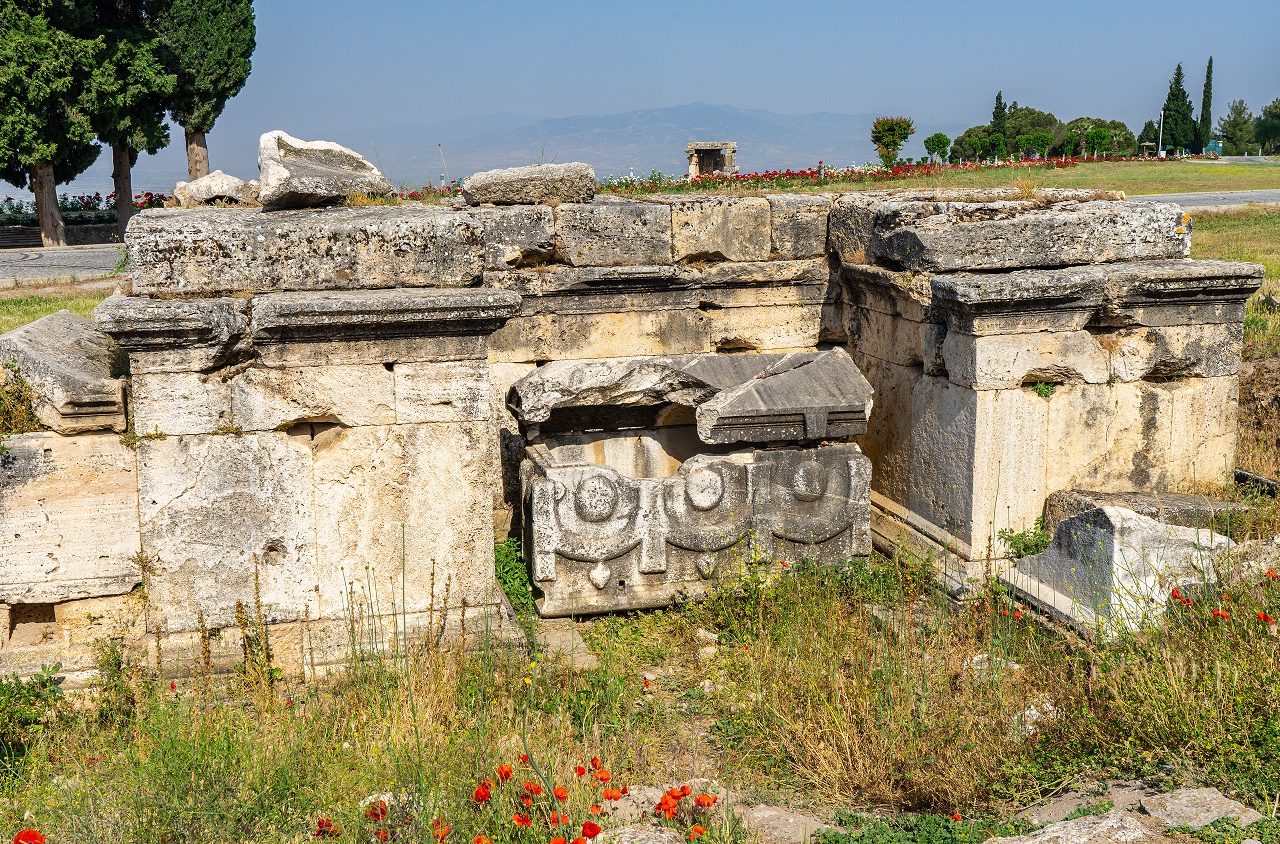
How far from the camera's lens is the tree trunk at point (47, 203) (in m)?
22.8

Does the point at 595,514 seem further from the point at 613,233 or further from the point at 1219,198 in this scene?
the point at 1219,198

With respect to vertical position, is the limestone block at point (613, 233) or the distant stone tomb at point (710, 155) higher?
the distant stone tomb at point (710, 155)

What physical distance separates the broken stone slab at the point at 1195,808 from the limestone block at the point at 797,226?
13.3 ft

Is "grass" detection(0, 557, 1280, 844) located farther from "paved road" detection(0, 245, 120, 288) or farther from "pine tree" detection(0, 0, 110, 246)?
"pine tree" detection(0, 0, 110, 246)

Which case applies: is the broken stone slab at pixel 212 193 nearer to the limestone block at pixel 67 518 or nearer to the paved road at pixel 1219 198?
the limestone block at pixel 67 518

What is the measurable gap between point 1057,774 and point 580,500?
2.57m

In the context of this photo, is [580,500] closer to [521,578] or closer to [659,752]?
[521,578]

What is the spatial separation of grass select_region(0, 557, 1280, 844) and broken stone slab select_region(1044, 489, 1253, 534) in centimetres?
89

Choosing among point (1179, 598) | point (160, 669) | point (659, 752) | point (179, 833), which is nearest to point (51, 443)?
point (160, 669)

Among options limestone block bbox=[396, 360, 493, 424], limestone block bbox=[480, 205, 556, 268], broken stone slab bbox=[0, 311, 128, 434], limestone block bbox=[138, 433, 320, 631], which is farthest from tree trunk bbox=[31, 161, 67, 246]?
limestone block bbox=[396, 360, 493, 424]

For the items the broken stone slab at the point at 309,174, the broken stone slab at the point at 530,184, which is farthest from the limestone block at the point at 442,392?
the broken stone slab at the point at 530,184

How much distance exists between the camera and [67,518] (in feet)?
14.7

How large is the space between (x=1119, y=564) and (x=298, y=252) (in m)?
3.74

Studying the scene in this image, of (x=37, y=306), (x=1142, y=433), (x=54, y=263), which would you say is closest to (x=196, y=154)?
(x=54, y=263)
